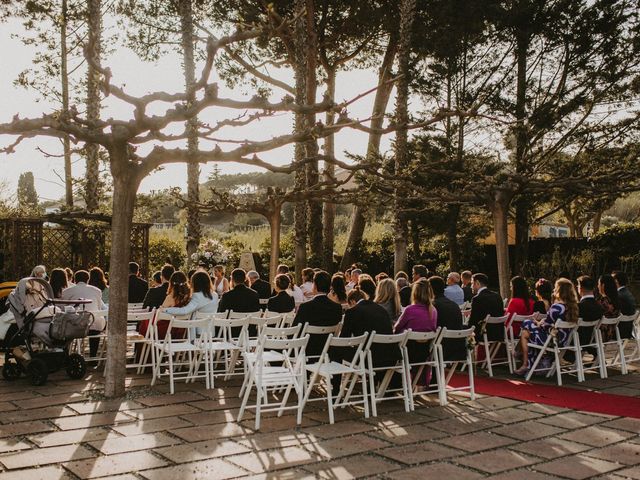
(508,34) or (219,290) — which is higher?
(508,34)

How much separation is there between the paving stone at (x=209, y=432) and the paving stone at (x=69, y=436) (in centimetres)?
53

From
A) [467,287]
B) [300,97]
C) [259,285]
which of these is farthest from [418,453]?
[300,97]

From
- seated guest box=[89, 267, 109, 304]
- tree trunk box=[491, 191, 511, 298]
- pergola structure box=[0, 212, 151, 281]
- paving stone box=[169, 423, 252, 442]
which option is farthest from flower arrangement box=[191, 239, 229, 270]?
paving stone box=[169, 423, 252, 442]

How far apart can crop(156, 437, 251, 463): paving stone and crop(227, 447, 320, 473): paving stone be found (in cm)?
13

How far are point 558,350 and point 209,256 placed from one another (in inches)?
377

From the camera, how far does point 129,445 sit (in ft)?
16.0

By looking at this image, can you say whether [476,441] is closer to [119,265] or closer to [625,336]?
[119,265]

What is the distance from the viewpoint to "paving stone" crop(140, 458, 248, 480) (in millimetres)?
4199

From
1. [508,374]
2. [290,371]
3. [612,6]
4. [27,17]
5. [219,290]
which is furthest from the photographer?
[27,17]

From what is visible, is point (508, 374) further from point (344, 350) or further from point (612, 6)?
point (612, 6)

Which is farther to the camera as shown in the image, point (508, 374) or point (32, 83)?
point (32, 83)

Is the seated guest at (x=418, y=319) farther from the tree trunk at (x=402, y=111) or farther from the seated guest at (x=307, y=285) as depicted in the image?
the tree trunk at (x=402, y=111)

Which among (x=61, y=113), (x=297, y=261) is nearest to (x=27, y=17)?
(x=297, y=261)

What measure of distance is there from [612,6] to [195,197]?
11.4 m
